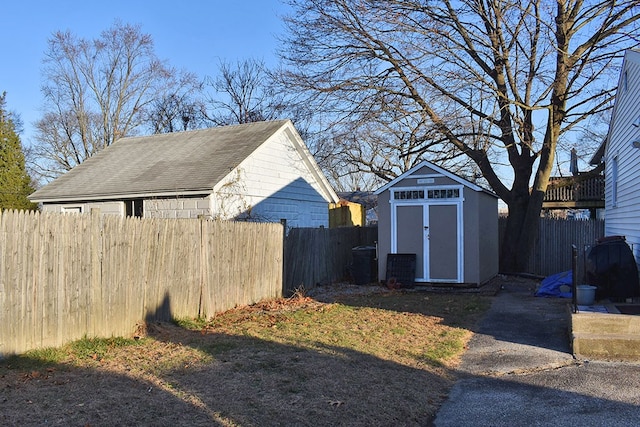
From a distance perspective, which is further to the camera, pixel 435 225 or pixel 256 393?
pixel 435 225

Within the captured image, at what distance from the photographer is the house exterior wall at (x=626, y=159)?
1030 centimetres

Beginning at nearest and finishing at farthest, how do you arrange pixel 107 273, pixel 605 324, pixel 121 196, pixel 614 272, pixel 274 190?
pixel 605 324 → pixel 107 273 → pixel 614 272 → pixel 121 196 → pixel 274 190

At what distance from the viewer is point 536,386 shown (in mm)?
5867

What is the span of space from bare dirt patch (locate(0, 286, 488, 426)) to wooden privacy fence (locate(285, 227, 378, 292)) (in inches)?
150

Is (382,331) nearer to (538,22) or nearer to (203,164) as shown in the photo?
(203,164)

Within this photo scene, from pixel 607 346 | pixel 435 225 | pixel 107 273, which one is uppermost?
pixel 435 225

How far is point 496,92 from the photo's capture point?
16.5m

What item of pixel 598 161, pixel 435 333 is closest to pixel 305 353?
pixel 435 333

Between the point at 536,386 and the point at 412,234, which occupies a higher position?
the point at 412,234

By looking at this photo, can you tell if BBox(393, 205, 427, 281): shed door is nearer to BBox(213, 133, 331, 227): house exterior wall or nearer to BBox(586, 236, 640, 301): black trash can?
BBox(213, 133, 331, 227): house exterior wall

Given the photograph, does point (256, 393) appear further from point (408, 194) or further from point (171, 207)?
point (171, 207)

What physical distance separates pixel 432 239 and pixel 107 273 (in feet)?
28.7

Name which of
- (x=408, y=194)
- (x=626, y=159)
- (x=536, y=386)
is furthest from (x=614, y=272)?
(x=408, y=194)

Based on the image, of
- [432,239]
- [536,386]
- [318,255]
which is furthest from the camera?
[318,255]
